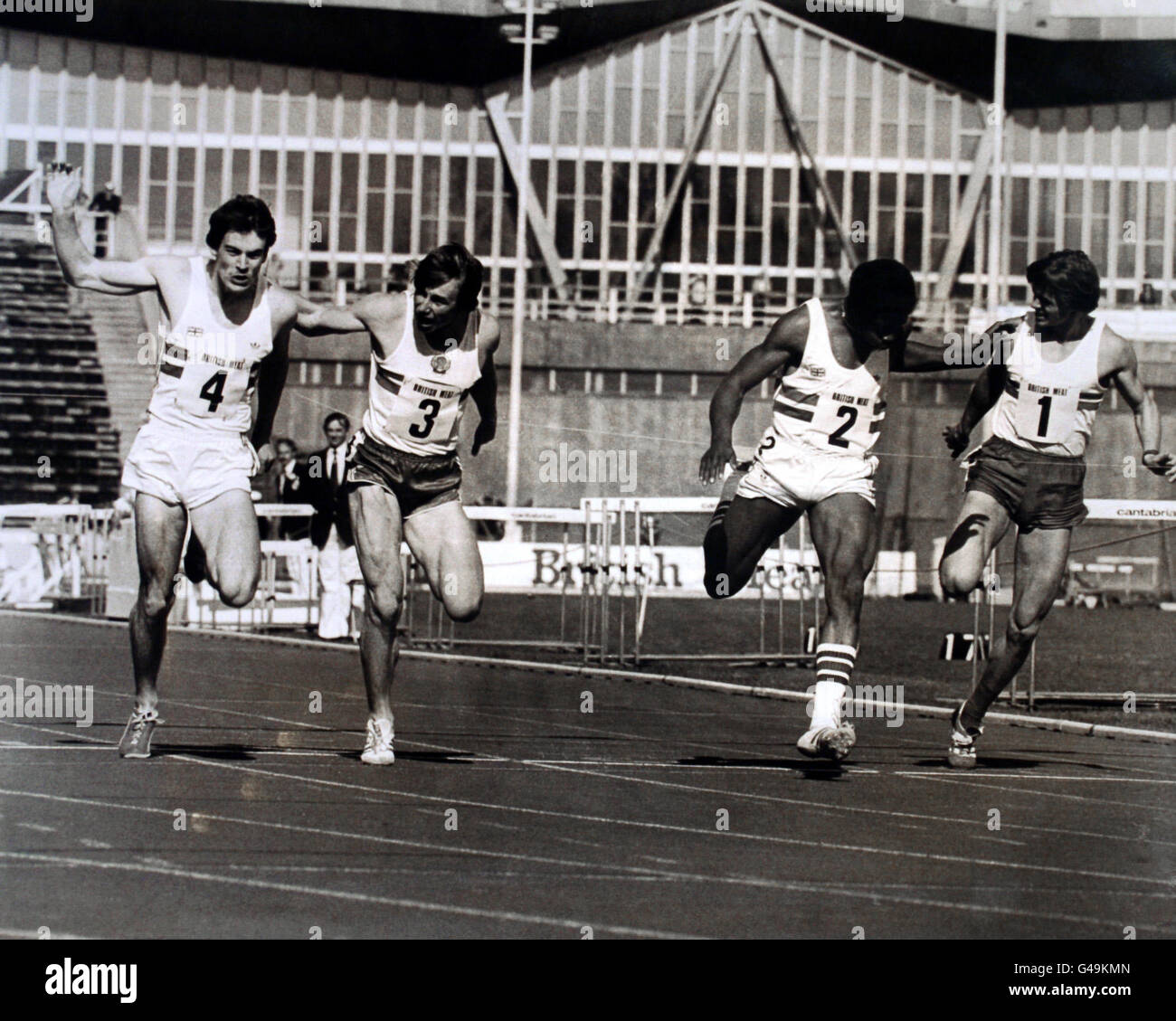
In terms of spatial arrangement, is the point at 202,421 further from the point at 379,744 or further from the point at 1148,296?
the point at 1148,296

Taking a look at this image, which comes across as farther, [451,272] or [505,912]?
[451,272]

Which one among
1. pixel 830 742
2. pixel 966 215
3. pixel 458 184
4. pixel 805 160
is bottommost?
pixel 830 742

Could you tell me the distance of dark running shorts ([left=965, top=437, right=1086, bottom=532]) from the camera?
8859 millimetres

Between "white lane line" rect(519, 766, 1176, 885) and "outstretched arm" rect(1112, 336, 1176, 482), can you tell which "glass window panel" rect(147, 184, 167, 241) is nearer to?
"outstretched arm" rect(1112, 336, 1176, 482)

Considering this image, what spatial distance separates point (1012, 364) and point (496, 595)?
20.1 metres

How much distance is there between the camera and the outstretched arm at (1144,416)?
873cm

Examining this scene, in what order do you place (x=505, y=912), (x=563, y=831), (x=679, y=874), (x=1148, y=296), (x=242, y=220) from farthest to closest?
(x=1148, y=296), (x=242, y=220), (x=563, y=831), (x=679, y=874), (x=505, y=912)

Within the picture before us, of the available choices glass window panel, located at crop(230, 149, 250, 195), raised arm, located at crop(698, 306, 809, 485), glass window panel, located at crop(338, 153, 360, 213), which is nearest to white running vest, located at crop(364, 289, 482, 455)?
raised arm, located at crop(698, 306, 809, 485)

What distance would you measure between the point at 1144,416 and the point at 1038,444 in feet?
1.81

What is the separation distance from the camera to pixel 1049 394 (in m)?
8.80

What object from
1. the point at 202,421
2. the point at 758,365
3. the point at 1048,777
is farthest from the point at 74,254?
the point at 1048,777

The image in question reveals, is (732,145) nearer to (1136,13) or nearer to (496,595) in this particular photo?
(1136,13)

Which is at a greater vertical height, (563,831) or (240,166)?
(240,166)
